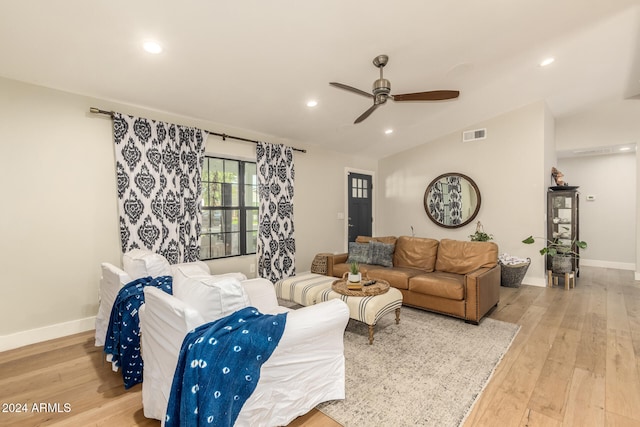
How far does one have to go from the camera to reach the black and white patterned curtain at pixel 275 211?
4684 millimetres

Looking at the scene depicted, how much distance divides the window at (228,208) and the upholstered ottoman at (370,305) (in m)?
2.01

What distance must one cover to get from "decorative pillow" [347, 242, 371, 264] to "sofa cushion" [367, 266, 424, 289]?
0.31 meters

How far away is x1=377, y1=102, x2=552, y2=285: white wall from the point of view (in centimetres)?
501

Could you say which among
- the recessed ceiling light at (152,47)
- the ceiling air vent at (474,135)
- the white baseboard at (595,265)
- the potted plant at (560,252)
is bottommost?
the white baseboard at (595,265)

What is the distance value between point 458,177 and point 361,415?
508cm

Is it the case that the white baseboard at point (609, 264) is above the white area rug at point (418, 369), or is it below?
above

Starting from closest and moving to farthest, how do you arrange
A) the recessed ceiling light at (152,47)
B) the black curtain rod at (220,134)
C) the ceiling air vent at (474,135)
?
the recessed ceiling light at (152,47) < the black curtain rod at (220,134) < the ceiling air vent at (474,135)

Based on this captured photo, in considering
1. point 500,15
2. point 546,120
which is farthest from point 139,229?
point 546,120

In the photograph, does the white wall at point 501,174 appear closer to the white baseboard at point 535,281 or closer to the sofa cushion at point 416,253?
the white baseboard at point 535,281

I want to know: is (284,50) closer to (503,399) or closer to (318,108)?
(318,108)

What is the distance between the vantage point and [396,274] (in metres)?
3.93

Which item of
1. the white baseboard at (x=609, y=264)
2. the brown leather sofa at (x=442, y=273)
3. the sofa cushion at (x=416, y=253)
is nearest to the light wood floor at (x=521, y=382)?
the brown leather sofa at (x=442, y=273)

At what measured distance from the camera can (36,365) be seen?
2529mm

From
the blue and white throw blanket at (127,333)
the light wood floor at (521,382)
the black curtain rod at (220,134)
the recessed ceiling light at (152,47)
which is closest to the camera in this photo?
the light wood floor at (521,382)
